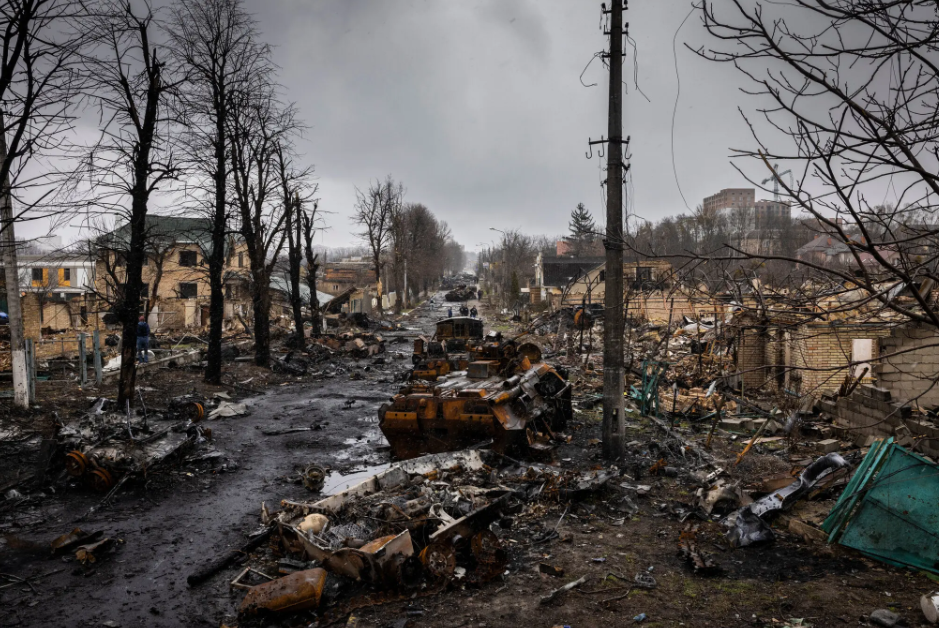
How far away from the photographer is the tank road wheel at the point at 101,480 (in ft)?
25.8

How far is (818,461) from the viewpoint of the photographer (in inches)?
273

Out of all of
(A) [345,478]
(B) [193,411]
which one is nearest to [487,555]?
(A) [345,478]

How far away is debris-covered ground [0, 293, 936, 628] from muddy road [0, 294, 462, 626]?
3 cm

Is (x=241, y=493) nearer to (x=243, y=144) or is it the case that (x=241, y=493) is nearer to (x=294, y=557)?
(x=294, y=557)

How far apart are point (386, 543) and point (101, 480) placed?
5221 millimetres

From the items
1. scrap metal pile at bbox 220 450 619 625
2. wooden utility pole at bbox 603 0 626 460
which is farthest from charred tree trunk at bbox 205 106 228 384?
wooden utility pole at bbox 603 0 626 460

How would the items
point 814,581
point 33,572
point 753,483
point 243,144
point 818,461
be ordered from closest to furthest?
1. point 814,581
2. point 33,572
3. point 818,461
4. point 753,483
5. point 243,144

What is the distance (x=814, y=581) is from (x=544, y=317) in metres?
28.5

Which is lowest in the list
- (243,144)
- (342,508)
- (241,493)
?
(241,493)

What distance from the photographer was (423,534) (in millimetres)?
5613

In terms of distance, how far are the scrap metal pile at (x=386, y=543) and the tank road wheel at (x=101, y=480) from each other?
2640 millimetres

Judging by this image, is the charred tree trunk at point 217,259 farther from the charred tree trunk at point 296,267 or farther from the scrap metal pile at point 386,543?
the scrap metal pile at point 386,543

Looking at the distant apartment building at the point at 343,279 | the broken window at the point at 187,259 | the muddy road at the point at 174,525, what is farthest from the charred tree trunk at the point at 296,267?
the distant apartment building at the point at 343,279

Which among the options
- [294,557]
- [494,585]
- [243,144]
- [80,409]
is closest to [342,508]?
[294,557]
